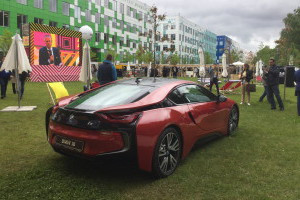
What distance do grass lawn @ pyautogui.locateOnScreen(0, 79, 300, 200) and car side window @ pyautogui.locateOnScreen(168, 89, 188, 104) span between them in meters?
1.00

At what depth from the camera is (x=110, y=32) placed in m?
58.4

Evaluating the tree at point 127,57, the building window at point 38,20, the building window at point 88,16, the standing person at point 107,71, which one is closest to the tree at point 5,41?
the building window at point 38,20

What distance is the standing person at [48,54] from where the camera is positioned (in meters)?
26.2

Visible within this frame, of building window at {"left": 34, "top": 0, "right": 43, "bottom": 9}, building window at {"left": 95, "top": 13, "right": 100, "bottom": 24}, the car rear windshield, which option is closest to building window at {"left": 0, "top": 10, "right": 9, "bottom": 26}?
building window at {"left": 34, "top": 0, "right": 43, "bottom": 9}

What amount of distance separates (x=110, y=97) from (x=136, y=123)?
855 millimetres

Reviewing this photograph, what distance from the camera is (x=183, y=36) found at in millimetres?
94188

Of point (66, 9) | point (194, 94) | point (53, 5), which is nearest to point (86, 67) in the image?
point (194, 94)

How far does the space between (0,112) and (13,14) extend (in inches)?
1343

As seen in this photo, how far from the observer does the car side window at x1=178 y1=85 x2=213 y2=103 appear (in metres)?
4.87

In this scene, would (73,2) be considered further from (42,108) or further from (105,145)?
(105,145)

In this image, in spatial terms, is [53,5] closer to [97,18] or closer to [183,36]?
[97,18]

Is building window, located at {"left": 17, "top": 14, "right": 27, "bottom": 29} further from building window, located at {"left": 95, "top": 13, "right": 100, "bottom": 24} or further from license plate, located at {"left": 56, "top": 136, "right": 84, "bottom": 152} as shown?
license plate, located at {"left": 56, "top": 136, "right": 84, "bottom": 152}

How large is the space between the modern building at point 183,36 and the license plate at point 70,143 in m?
77.5

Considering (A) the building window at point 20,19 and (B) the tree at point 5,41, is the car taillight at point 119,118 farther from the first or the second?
(A) the building window at point 20,19
